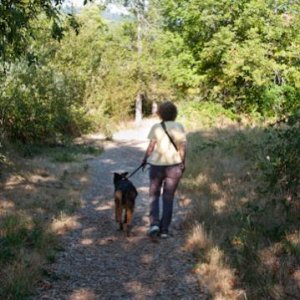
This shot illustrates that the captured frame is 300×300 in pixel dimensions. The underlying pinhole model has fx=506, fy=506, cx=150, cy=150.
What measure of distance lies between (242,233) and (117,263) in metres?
1.65

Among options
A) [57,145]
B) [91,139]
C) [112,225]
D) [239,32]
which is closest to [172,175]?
[112,225]

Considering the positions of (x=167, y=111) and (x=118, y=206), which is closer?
(x=167, y=111)

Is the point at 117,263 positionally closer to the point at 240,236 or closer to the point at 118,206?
the point at 118,206

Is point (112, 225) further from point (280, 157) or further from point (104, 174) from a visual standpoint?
point (104, 174)

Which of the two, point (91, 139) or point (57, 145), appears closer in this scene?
point (57, 145)

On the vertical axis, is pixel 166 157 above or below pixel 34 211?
above

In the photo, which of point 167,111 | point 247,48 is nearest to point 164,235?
point 167,111

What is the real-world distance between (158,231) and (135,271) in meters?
1.35

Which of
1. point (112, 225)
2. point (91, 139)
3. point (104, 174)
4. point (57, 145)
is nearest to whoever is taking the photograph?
point (112, 225)

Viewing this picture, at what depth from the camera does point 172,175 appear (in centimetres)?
710

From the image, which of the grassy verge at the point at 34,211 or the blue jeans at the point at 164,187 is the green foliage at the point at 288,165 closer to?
the blue jeans at the point at 164,187

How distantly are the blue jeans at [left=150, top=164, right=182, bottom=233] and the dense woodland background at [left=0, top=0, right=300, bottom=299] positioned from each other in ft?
1.73

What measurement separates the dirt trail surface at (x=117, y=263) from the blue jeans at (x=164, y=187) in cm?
28

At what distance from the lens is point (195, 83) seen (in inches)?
878
